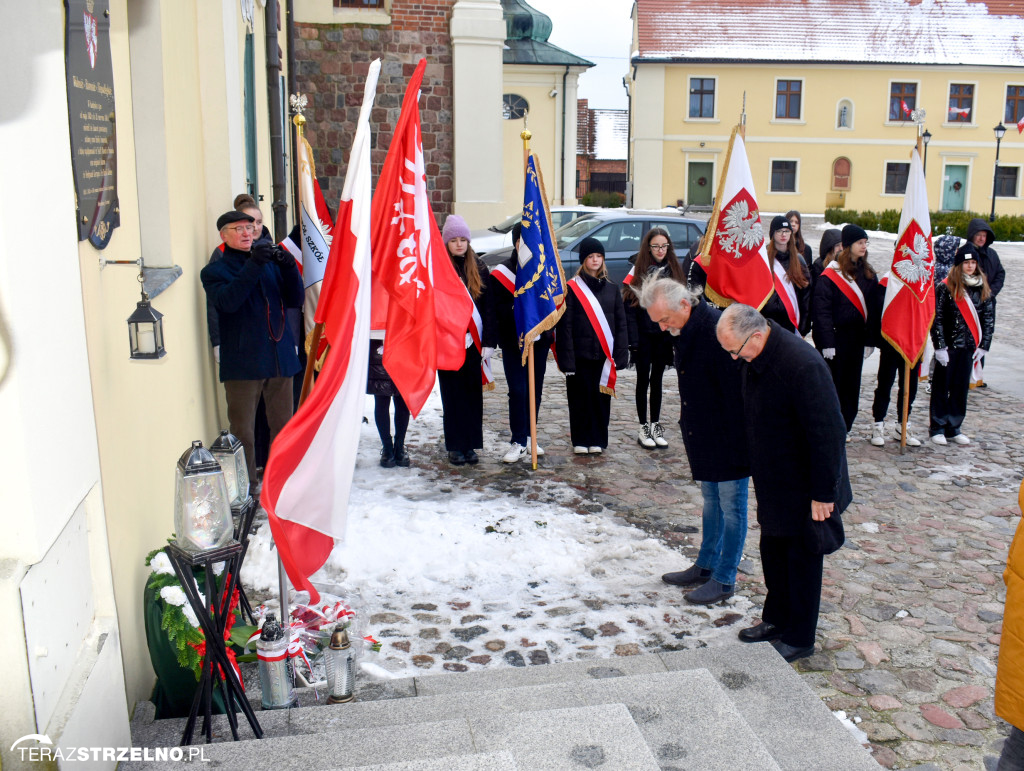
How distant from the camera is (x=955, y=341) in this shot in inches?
336

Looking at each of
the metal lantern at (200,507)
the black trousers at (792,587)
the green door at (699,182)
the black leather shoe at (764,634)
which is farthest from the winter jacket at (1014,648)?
the green door at (699,182)

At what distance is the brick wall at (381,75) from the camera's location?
15.7 metres

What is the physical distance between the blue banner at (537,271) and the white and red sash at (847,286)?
2566mm

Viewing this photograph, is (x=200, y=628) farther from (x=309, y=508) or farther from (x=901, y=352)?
(x=901, y=352)

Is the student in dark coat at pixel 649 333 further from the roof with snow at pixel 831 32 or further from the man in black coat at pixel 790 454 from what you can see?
the roof with snow at pixel 831 32

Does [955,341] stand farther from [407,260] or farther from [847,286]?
[407,260]

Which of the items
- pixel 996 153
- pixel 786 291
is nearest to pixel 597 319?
pixel 786 291

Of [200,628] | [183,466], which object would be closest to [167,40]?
[183,466]

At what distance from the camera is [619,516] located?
6.54 metres

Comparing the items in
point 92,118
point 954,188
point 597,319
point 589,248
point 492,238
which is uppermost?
point 954,188

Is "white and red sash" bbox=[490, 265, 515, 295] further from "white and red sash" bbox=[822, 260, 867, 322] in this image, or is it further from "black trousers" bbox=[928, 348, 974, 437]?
"black trousers" bbox=[928, 348, 974, 437]

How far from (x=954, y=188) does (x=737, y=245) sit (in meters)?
41.0

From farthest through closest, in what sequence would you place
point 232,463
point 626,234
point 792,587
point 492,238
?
point 492,238, point 626,234, point 792,587, point 232,463

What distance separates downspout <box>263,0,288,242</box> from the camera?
1140cm
